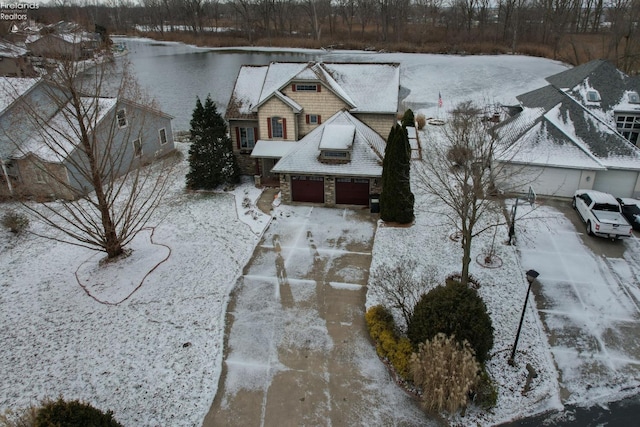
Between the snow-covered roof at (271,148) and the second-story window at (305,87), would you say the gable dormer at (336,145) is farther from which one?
the second-story window at (305,87)

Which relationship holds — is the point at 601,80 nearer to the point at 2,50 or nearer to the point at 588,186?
the point at 588,186

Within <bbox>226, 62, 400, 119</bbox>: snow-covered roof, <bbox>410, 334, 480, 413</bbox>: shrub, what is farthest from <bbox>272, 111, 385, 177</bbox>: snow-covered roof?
<bbox>410, 334, 480, 413</bbox>: shrub

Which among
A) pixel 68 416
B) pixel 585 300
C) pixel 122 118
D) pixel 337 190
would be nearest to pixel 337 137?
pixel 337 190

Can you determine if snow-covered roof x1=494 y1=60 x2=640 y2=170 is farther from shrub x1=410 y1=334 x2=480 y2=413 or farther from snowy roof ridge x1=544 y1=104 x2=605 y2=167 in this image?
shrub x1=410 y1=334 x2=480 y2=413

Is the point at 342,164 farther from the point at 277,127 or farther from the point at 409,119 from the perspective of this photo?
the point at 409,119

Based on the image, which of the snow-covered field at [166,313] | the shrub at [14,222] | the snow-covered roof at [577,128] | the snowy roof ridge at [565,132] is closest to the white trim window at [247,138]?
the snow-covered field at [166,313]

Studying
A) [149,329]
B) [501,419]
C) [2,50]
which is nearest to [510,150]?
[501,419]
